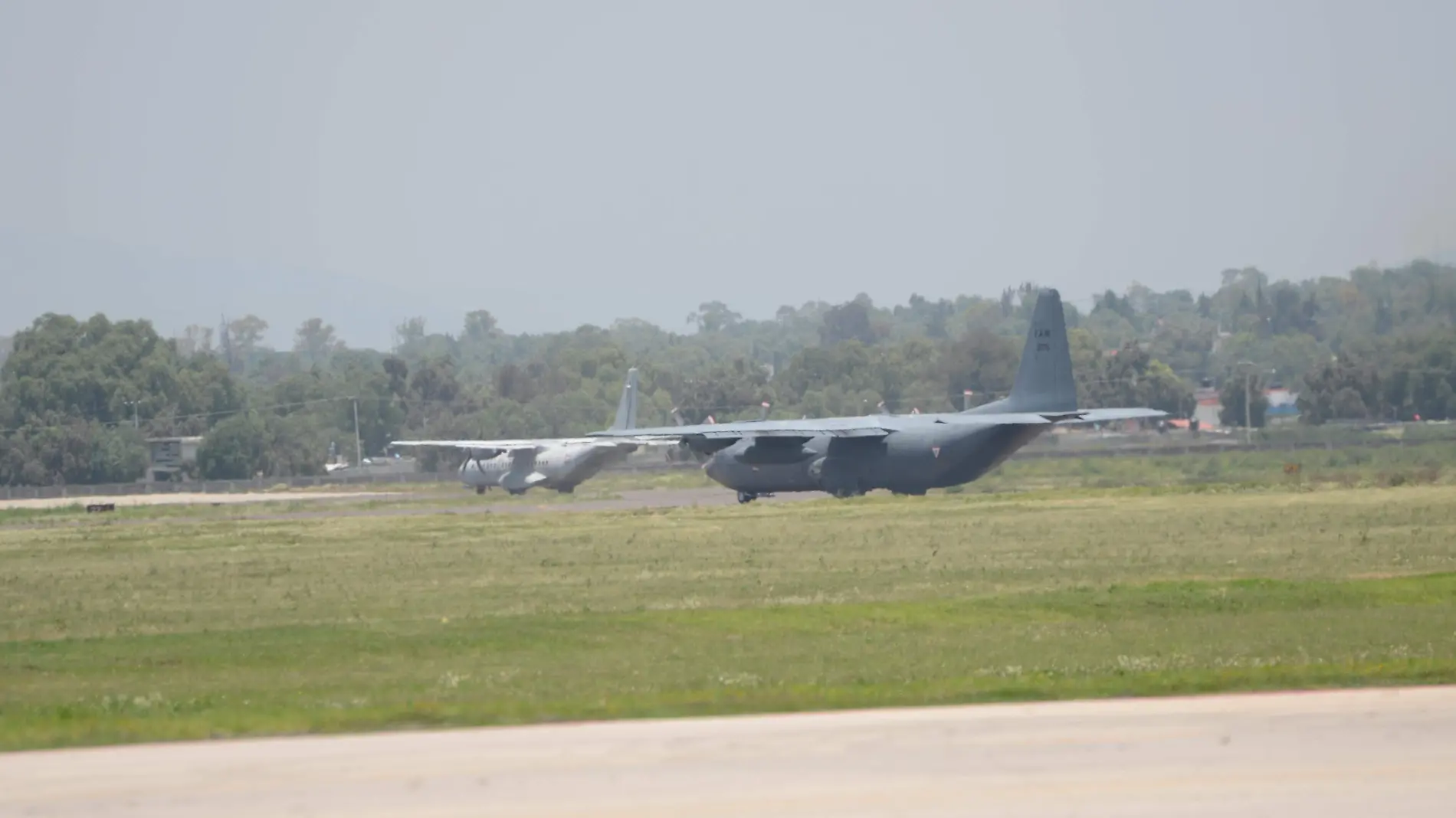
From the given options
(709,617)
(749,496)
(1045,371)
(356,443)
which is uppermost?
(1045,371)

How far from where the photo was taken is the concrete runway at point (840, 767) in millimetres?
12938

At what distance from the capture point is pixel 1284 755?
14.3m

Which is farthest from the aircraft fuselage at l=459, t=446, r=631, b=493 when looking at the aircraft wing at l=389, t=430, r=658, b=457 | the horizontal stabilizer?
the horizontal stabilizer

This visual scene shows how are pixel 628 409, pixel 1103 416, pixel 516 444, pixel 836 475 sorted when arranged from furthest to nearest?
pixel 628 409 < pixel 516 444 < pixel 836 475 < pixel 1103 416

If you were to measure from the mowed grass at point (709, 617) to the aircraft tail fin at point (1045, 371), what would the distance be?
9.53 m

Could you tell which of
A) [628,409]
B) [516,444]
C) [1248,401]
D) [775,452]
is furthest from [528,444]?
[1248,401]

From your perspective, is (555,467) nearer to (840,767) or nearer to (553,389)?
(840,767)

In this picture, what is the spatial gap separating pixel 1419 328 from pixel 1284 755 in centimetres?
11114

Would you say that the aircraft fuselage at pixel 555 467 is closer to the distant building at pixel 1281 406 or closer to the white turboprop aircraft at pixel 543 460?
the white turboprop aircraft at pixel 543 460

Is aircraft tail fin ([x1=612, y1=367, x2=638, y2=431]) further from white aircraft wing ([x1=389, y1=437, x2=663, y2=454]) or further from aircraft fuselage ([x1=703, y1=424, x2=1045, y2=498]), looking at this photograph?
aircraft fuselage ([x1=703, y1=424, x2=1045, y2=498])

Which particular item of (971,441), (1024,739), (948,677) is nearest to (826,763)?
(1024,739)

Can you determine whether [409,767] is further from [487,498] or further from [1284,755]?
[487,498]

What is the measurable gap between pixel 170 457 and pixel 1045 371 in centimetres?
7285

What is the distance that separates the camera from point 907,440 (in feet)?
185
